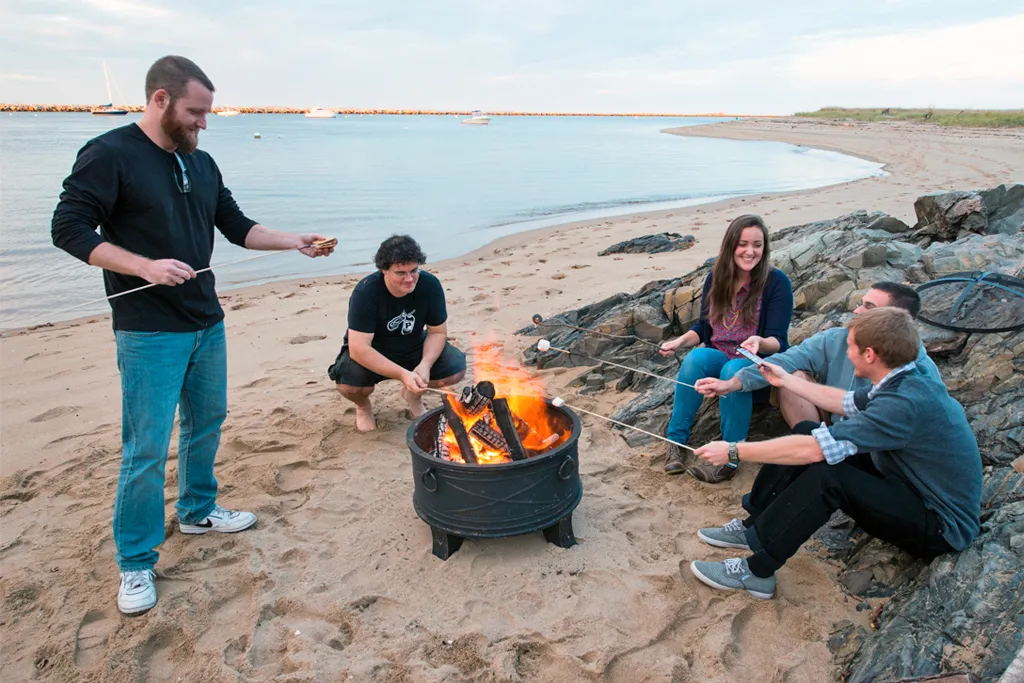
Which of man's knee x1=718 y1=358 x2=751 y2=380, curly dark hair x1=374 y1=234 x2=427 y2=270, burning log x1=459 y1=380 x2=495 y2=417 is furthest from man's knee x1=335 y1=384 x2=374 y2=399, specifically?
man's knee x1=718 y1=358 x2=751 y2=380

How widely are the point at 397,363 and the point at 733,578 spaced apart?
→ 281 centimetres

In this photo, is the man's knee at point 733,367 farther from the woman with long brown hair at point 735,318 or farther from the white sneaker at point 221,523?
the white sneaker at point 221,523

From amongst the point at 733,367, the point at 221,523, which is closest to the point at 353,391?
the point at 221,523

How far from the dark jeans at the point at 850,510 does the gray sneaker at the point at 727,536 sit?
1.56 ft

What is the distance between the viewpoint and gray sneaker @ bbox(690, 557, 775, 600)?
3078 mm

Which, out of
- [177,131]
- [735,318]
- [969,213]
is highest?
[177,131]

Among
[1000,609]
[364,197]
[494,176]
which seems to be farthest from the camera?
[494,176]

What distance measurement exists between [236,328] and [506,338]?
3318 mm

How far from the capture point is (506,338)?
691cm

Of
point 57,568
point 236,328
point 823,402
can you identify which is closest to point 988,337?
point 823,402

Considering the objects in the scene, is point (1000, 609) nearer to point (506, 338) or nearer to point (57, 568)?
point (57, 568)

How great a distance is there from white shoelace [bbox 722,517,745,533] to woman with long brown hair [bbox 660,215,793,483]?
21.5 inches

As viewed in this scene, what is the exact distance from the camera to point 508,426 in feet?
11.6

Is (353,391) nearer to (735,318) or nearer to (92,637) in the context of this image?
(92,637)
